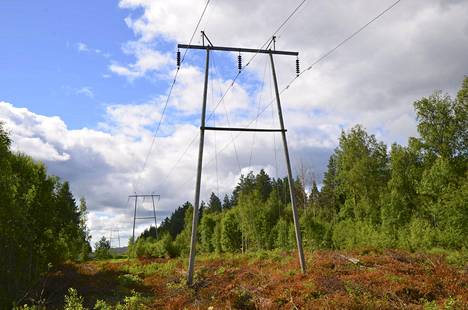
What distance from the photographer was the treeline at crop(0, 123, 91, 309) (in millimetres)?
24027

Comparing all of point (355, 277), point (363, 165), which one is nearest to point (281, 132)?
point (355, 277)

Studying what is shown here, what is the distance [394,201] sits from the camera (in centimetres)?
4162

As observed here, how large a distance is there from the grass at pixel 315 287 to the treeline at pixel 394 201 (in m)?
10.7

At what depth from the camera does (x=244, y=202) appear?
62719 mm

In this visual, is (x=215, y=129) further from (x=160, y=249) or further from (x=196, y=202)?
(x=160, y=249)

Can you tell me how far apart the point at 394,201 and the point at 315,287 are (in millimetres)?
27658

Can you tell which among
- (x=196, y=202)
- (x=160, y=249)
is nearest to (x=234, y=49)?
(x=196, y=202)

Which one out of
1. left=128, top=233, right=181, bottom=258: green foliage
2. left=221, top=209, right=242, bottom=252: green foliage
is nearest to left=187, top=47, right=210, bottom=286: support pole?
left=128, top=233, right=181, bottom=258: green foliage

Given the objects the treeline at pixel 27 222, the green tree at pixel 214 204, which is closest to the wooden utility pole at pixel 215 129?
the treeline at pixel 27 222

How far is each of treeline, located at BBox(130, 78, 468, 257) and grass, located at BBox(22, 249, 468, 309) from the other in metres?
10.7

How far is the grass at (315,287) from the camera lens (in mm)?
14898

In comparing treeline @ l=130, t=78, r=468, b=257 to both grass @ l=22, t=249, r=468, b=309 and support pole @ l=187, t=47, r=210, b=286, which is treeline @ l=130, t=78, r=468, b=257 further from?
support pole @ l=187, t=47, r=210, b=286

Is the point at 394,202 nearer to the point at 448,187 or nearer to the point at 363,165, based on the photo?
the point at 448,187

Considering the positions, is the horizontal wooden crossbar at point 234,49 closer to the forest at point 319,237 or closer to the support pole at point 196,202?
the support pole at point 196,202
